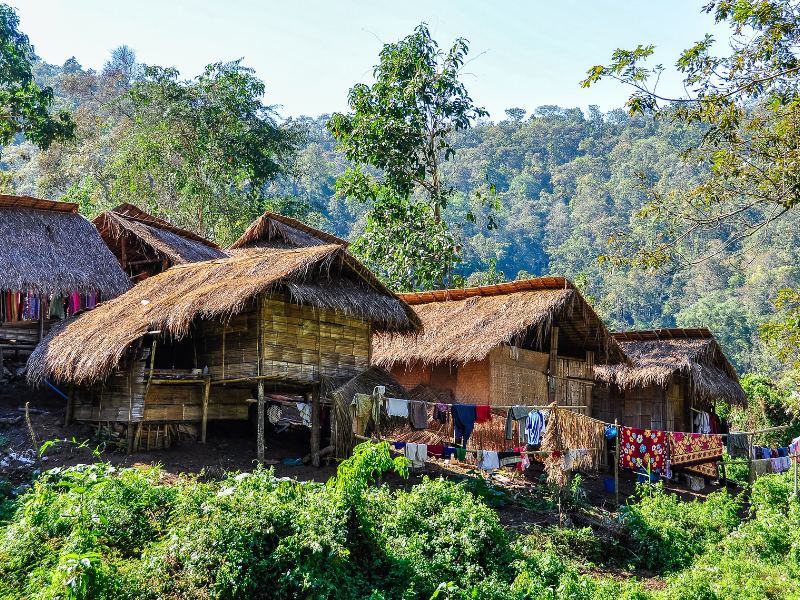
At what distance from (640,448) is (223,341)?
262 inches

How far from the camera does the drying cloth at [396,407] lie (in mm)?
12773

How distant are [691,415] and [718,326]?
2070 cm

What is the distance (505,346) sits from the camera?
15289 millimetres

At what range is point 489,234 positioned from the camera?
5259 centimetres

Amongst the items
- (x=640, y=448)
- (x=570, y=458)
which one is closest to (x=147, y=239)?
(x=570, y=458)

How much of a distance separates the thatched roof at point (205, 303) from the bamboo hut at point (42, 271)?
100cm

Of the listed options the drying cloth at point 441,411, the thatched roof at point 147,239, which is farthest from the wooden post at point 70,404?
the drying cloth at point 441,411

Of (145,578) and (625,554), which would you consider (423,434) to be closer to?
(625,554)

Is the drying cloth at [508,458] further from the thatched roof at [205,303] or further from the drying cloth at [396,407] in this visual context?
the thatched roof at [205,303]

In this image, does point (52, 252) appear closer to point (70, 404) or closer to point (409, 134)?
point (70, 404)

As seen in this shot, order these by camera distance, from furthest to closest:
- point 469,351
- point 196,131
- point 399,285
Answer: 1. point 196,131
2. point 399,285
3. point 469,351

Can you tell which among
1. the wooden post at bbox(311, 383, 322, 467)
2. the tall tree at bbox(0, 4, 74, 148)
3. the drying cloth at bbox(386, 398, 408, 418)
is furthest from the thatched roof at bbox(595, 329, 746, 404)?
the tall tree at bbox(0, 4, 74, 148)

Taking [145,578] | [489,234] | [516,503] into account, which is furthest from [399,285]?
[489,234]

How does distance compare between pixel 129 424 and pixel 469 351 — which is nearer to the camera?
pixel 129 424
